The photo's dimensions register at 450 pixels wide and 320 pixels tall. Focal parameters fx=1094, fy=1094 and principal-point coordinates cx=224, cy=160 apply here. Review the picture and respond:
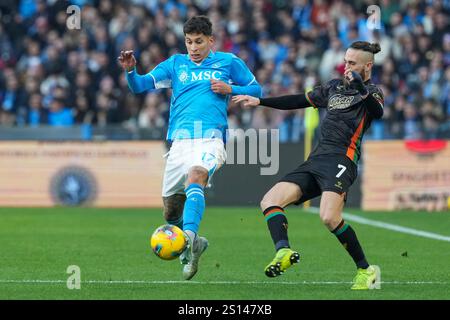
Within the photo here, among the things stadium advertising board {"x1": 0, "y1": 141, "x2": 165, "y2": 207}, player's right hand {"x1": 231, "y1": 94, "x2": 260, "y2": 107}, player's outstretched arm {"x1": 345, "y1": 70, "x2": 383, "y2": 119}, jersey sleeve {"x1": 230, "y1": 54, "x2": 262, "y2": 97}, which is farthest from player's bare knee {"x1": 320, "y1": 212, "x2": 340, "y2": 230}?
stadium advertising board {"x1": 0, "y1": 141, "x2": 165, "y2": 207}

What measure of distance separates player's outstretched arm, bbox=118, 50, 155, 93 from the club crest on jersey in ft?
5.49

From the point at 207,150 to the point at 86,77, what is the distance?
39.3ft

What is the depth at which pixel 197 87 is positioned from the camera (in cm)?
981

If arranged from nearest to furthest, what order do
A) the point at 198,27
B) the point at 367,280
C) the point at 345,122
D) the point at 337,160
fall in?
the point at 367,280, the point at 337,160, the point at 345,122, the point at 198,27

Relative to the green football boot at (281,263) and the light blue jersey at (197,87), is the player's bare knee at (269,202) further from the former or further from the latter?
the light blue jersey at (197,87)

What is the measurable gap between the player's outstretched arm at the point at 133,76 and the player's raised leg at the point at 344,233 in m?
1.96

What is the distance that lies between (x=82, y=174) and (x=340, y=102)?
420 inches

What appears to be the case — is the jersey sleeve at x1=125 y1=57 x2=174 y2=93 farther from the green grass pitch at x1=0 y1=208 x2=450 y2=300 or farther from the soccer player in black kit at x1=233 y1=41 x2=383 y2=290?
the green grass pitch at x1=0 y1=208 x2=450 y2=300

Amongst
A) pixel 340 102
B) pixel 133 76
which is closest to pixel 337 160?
pixel 340 102

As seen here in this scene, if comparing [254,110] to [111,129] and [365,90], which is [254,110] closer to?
[111,129]

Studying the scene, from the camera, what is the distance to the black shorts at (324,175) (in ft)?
29.5

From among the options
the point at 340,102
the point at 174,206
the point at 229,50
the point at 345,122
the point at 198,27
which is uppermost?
the point at 229,50

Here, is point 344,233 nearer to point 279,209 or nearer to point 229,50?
point 279,209

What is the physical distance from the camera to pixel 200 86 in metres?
9.80
